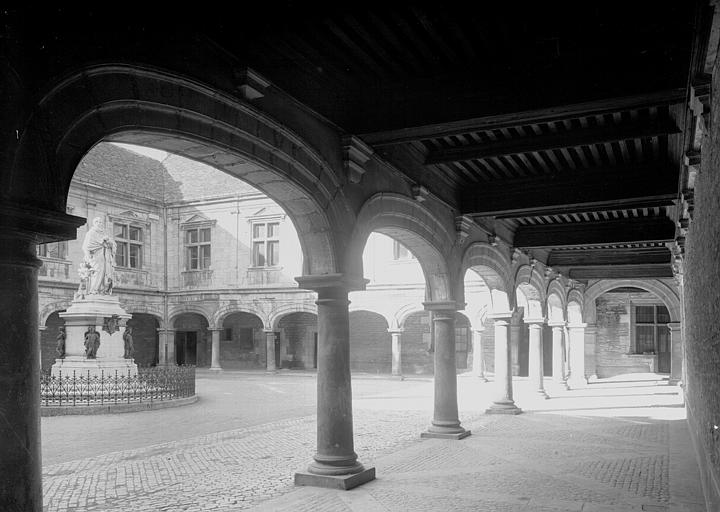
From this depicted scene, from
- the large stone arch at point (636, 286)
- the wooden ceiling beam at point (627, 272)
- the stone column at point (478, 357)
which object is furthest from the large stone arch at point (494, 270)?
the stone column at point (478, 357)

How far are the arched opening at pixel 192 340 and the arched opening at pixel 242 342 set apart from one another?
2.53 ft

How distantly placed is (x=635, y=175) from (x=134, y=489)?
6.89 meters

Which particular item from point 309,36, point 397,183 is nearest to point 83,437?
point 397,183

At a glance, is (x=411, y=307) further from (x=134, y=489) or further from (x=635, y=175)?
(x=134, y=489)

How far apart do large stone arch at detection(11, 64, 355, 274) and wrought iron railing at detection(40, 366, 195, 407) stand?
28.4ft

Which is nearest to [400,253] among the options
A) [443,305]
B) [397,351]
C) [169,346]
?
[397,351]

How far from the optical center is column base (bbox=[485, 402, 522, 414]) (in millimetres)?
14070

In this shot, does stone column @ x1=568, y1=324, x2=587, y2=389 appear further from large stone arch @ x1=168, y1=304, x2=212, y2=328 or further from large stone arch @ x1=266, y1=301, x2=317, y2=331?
large stone arch @ x1=168, y1=304, x2=212, y2=328

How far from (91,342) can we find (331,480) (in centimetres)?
946

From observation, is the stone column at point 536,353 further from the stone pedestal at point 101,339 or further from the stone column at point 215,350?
the stone column at point 215,350

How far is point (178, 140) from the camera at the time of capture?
516 cm

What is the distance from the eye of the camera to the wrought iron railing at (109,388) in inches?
544

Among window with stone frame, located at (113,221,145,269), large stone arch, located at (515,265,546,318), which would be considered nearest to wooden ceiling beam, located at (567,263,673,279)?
large stone arch, located at (515,265,546,318)

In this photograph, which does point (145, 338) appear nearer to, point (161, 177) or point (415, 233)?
point (161, 177)
